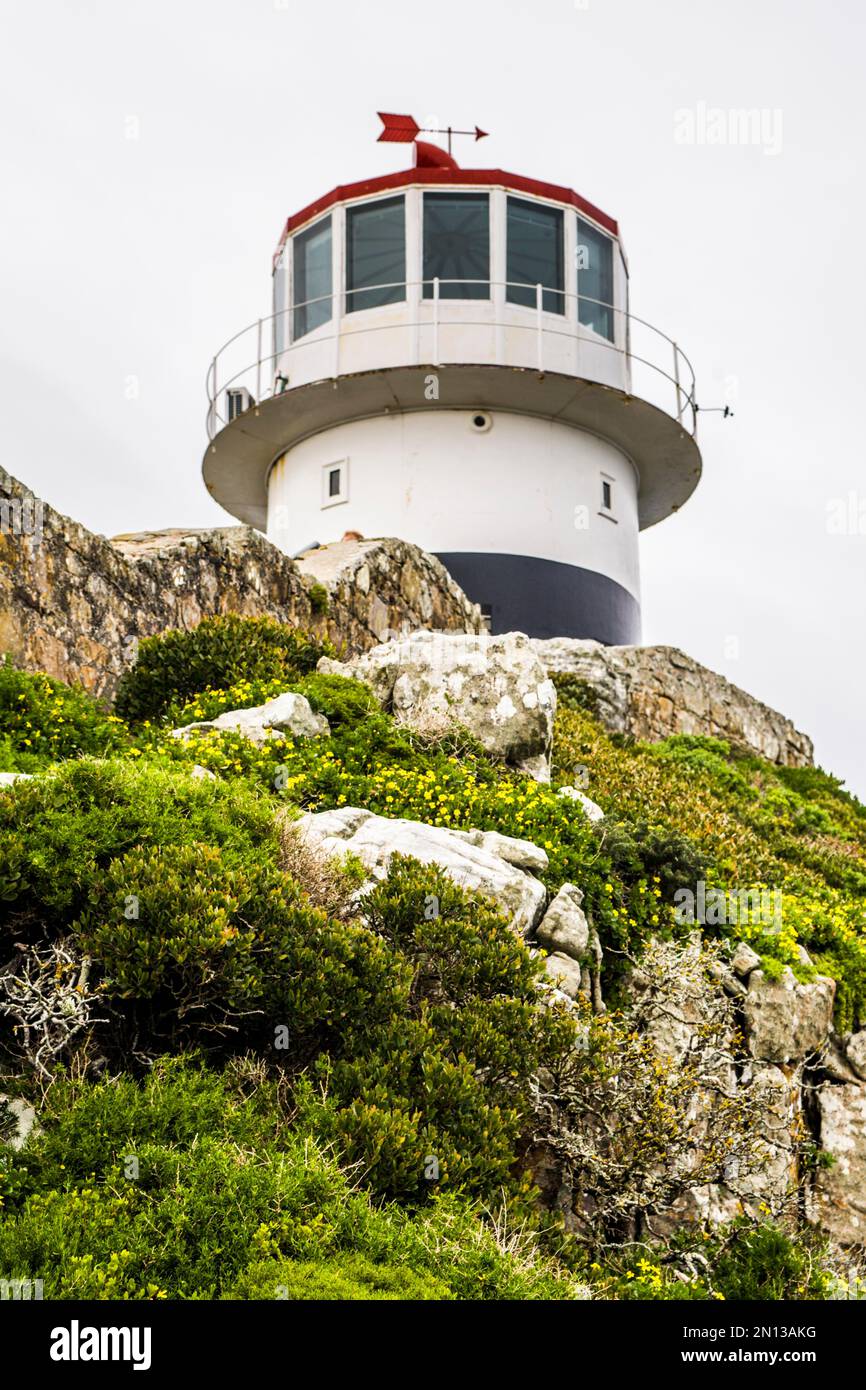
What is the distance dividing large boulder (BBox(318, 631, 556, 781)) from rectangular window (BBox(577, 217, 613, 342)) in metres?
12.0

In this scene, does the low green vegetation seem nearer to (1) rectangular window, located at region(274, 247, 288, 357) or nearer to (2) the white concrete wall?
(2) the white concrete wall

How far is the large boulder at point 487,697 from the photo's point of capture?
12.6 metres

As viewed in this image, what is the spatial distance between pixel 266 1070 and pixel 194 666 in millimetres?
→ 6605

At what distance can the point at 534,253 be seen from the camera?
915 inches

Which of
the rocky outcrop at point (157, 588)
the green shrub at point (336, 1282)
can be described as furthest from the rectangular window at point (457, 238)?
the green shrub at point (336, 1282)

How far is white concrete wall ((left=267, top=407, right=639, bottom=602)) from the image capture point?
23.1 metres

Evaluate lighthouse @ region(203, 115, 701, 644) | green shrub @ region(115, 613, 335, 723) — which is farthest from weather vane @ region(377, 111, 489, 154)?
green shrub @ region(115, 613, 335, 723)

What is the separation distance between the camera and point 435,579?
66.7 ft

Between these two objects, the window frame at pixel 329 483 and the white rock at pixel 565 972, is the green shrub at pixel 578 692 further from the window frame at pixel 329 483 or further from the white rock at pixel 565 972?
the white rock at pixel 565 972

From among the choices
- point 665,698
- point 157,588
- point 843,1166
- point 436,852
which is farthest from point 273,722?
point 665,698

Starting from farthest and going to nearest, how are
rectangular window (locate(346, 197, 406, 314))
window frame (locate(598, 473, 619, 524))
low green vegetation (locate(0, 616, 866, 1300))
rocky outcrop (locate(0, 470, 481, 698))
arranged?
window frame (locate(598, 473, 619, 524))
rectangular window (locate(346, 197, 406, 314))
rocky outcrop (locate(0, 470, 481, 698))
low green vegetation (locate(0, 616, 866, 1300))

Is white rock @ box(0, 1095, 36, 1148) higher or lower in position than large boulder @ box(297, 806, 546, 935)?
lower

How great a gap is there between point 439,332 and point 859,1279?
17.3 metres
